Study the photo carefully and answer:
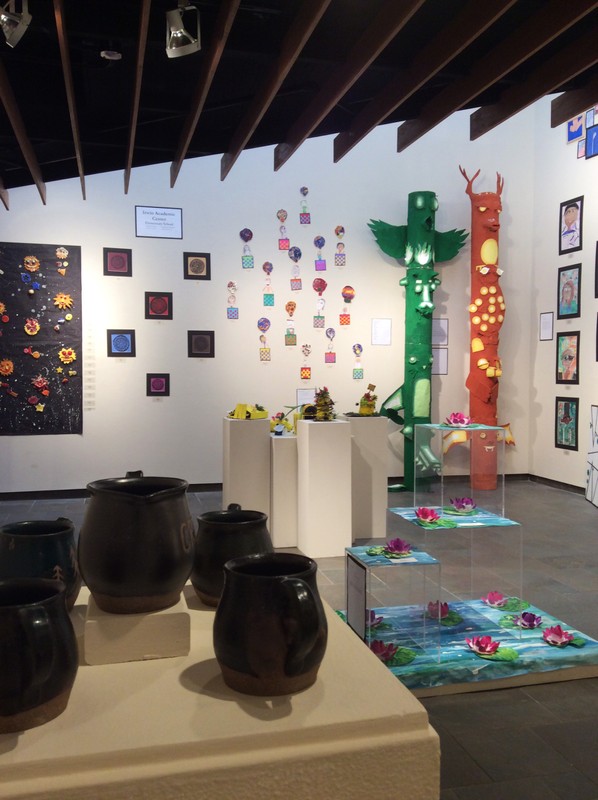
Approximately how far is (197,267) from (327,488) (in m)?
3.29

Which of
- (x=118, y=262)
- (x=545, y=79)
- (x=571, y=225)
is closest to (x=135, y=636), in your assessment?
(x=545, y=79)

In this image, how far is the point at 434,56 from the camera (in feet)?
7.27

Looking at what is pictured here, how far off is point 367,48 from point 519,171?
20.4ft

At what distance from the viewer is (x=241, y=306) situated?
7.15 metres

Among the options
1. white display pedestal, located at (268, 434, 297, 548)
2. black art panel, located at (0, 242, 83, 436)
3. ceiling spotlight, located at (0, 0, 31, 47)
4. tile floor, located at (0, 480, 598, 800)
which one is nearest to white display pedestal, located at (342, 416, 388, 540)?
Answer: white display pedestal, located at (268, 434, 297, 548)

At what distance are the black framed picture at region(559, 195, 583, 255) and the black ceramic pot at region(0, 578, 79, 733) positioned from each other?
23.3ft

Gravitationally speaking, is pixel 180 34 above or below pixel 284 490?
above

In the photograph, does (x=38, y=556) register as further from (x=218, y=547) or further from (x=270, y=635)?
(x=270, y=635)

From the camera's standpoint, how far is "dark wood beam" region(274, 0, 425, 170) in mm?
2008

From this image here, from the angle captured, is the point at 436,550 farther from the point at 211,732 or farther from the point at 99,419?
the point at 211,732

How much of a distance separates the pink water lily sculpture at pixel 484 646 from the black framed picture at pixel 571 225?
5237 mm

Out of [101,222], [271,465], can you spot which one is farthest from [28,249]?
[271,465]

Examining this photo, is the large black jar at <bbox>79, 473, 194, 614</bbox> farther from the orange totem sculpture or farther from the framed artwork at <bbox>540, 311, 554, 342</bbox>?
the framed artwork at <bbox>540, 311, 554, 342</bbox>

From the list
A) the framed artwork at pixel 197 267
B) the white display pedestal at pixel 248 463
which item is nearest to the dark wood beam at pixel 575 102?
the white display pedestal at pixel 248 463
